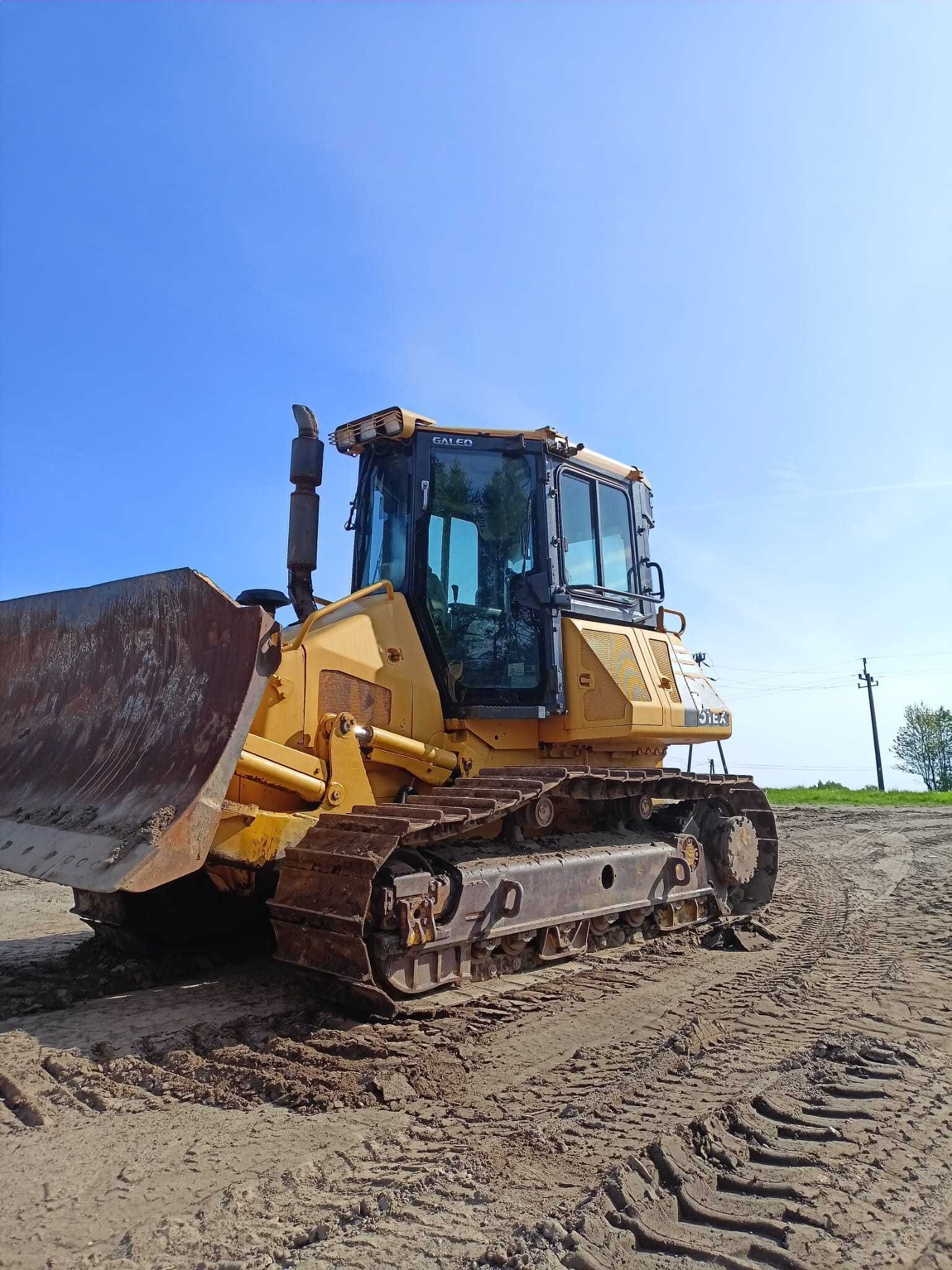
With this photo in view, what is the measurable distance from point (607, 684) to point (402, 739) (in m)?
1.48

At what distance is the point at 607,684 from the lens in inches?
225

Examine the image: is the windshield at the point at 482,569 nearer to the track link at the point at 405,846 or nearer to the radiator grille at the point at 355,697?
the radiator grille at the point at 355,697

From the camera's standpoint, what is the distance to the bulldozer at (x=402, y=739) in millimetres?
3898

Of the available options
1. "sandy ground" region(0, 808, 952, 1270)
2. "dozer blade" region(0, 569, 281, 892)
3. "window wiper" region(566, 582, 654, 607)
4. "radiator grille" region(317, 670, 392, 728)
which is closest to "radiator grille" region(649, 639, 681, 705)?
"window wiper" region(566, 582, 654, 607)

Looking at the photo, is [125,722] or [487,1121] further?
[125,722]

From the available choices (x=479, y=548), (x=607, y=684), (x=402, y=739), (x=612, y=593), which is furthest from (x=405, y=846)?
(x=612, y=593)

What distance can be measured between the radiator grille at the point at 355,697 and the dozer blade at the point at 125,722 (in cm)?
88

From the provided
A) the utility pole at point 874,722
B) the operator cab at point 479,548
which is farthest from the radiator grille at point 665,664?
the utility pole at point 874,722

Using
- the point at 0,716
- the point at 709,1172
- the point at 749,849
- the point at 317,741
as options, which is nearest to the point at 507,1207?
the point at 709,1172

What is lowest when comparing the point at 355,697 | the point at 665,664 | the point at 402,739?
the point at 402,739

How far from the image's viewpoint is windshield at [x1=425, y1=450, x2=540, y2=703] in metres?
5.61

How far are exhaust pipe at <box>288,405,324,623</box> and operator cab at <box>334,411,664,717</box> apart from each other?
0.70 meters

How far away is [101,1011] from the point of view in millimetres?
4316

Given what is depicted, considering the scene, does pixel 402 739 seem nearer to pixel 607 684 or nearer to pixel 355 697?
pixel 355 697
